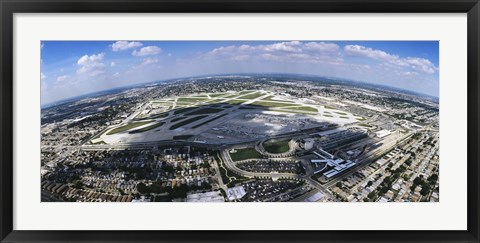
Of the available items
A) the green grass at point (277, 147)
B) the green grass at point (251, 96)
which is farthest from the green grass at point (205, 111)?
the green grass at point (277, 147)

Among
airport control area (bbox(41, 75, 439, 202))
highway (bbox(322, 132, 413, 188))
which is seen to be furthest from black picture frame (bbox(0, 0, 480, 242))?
highway (bbox(322, 132, 413, 188))

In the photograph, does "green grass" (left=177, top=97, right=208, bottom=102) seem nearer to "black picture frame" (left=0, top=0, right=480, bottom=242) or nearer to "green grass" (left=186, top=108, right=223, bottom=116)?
"green grass" (left=186, top=108, right=223, bottom=116)

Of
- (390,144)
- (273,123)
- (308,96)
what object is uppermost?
(308,96)

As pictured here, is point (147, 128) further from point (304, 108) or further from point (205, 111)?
point (304, 108)
